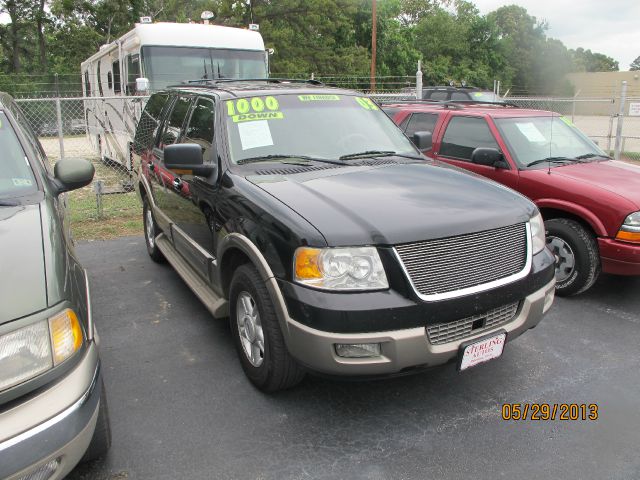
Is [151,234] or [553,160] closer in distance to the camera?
[553,160]

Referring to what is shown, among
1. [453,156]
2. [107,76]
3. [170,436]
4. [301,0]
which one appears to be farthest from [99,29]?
[170,436]

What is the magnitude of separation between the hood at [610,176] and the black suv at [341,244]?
1734 millimetres

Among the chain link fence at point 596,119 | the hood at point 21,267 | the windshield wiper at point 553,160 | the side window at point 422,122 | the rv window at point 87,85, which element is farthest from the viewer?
the chain link fence at point 596,119

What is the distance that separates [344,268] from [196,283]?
1899 mm

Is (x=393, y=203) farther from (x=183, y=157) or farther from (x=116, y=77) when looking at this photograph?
(x=116, y=77)

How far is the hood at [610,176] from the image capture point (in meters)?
4.63

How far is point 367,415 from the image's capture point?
3.12 m

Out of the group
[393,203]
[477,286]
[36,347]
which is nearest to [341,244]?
[393,203]

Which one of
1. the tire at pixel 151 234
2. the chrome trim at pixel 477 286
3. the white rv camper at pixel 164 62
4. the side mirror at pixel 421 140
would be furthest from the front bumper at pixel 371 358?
the white rv camper at pixel 164 62

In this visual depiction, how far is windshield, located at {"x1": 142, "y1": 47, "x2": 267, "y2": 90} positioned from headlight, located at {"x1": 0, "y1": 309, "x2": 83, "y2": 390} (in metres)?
8.44

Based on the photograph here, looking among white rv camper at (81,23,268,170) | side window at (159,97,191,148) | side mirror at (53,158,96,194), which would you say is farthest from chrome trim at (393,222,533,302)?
white rv camper at (81,23,268,170)

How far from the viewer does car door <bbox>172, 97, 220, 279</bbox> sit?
381 centimetres

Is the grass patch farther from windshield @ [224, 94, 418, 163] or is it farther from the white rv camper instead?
windshield @ [224, 94, 418, 163]

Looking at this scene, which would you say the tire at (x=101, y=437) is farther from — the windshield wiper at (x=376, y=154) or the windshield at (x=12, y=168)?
the windshield wiper at (x=376, y=154)
